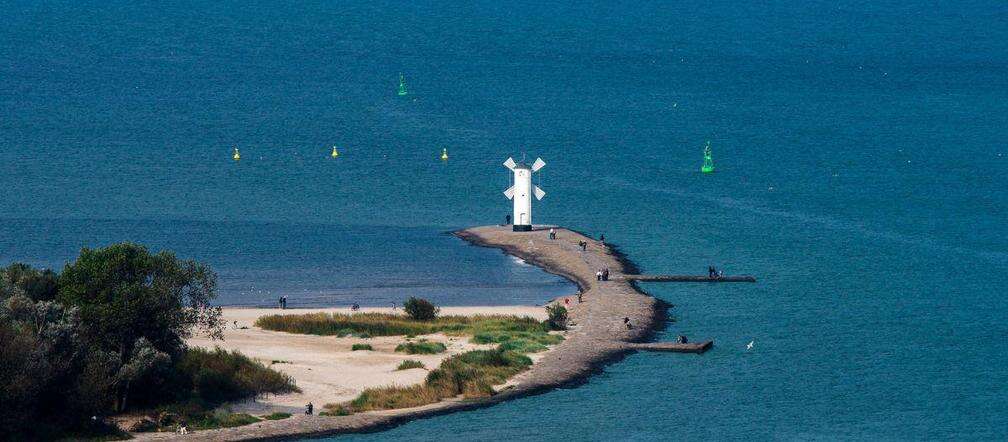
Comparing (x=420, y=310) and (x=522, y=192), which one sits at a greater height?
(x=522, y=192)

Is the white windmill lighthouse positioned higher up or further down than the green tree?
higher up

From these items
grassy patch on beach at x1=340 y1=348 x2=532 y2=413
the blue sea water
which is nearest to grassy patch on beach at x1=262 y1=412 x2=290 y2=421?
grassy patch on beach at x1=340 y1=348 x2=532 y2=413

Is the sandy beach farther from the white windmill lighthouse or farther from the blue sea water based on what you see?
the white windmill lighthouse

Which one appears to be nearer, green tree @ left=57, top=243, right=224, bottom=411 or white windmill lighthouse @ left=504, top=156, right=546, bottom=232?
green tree @ left=57, top=243, right=224, bottom=411

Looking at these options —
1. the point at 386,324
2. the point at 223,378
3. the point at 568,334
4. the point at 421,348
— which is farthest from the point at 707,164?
the point at 223,378

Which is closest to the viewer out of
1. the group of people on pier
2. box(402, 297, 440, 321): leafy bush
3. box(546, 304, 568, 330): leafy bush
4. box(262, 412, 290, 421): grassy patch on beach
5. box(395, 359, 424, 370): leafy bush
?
box(262, 412, 290, 421): grassy patch on beach

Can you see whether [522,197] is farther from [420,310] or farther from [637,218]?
[420,310]
